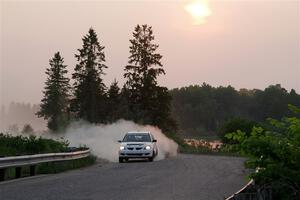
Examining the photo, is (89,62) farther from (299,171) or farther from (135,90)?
(299,171)

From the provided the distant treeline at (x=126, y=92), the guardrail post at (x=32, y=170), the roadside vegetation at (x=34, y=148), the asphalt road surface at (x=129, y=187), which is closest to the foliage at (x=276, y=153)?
the asphalt road surface at (x=129, y=187)

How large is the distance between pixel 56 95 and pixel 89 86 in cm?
2423

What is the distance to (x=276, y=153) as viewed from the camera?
938 cm

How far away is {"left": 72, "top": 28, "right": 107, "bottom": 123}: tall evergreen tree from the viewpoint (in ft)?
325

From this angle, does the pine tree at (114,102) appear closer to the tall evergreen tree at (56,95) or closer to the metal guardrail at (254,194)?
the tall evergreen tree at (56,95)

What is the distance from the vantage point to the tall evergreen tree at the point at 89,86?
3903 inches

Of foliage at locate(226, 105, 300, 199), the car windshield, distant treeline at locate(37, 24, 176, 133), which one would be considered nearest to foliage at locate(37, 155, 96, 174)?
the car windshield

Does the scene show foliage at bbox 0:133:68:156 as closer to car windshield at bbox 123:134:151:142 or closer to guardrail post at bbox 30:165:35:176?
guardrail post at bbox 30:165:35:176

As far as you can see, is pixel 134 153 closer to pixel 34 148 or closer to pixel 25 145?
pixel 34 148

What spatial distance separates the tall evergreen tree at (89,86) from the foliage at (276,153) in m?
88.8

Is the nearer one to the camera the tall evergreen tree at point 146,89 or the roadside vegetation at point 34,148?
the roadside vegetation at point 34,148

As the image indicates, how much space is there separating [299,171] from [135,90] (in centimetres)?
8576

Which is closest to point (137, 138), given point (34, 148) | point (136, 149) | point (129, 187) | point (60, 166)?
point (136, 149)

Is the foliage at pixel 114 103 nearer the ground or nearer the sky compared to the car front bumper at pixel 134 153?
nearer the sky
